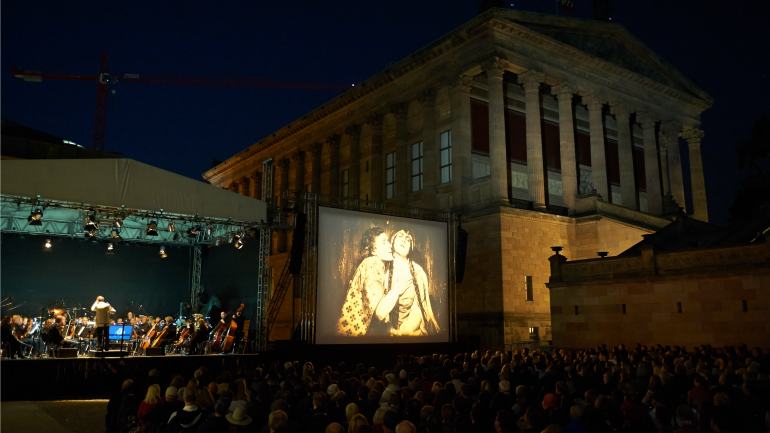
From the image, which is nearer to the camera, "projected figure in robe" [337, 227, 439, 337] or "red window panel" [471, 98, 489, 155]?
"projected figure in robe" [337, 227, 439, 337]

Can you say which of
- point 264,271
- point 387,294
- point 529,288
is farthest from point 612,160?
point 264,271

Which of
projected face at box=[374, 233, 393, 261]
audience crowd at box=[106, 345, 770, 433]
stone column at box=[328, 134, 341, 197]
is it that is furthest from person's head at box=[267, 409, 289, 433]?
stone column at box=[328, 134, 341, 197]

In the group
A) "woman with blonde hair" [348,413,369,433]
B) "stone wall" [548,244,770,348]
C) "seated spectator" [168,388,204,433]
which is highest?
"stone wall" [548,244,770,348]

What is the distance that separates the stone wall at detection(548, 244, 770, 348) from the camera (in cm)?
1820

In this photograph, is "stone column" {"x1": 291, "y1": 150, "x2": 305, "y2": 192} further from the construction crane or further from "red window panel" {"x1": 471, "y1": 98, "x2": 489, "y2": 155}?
the construction crane

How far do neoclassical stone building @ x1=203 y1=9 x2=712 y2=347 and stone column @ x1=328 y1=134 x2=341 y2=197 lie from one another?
0.33 feet

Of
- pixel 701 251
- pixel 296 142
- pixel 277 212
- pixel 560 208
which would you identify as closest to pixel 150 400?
pixel 277 212

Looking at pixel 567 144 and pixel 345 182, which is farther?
pixel 345 182

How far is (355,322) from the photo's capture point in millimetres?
20938

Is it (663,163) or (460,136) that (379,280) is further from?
(663,163)

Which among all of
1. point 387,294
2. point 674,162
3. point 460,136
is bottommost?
point 387,294

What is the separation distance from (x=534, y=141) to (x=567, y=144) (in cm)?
272

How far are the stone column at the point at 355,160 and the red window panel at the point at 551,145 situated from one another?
12208mm

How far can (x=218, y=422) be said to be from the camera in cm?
651
